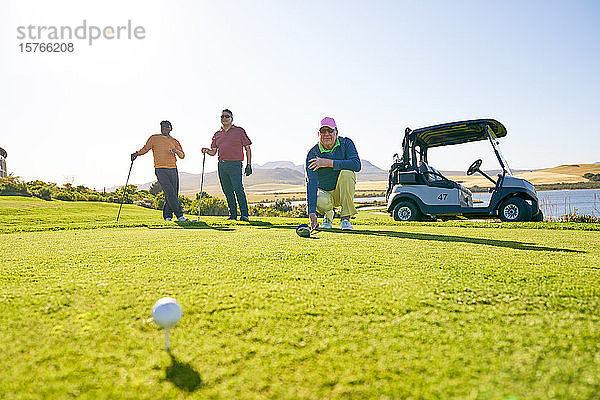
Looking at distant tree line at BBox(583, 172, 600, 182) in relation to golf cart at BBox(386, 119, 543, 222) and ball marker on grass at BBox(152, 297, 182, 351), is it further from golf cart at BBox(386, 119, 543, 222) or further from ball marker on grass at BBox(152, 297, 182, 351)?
ball marker on grass at BBox(152, 297, 182, 351)

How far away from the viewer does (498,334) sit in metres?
1.43

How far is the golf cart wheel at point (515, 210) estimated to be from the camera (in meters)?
8.84

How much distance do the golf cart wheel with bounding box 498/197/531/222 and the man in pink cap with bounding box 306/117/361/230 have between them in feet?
15.3

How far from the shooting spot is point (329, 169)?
631cm

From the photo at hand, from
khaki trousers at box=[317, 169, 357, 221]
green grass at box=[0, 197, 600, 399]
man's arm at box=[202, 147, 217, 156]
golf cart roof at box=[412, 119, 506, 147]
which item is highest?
golf cart roof at box=[412, 119, 506, 147]

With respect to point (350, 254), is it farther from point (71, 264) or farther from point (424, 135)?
point (424, 135)

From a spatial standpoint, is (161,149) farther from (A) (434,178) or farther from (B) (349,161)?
(A) (434,178)

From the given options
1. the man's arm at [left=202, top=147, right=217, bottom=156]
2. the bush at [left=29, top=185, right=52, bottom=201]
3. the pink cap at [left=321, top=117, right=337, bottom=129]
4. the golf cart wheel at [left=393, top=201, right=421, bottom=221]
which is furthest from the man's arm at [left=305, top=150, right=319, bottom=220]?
the bush at [left=29, top=185, right=52, bottom=201]

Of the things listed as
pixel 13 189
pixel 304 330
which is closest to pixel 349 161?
pixel 304 330

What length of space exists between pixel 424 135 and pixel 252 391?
9747 mm

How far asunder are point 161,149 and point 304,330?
7.88 metres

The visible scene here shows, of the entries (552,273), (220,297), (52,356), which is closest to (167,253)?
(220,297)

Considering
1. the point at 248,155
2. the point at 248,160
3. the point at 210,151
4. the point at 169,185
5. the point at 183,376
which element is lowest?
the point at 183,376

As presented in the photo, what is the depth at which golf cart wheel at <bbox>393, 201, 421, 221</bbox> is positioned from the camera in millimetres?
9539
